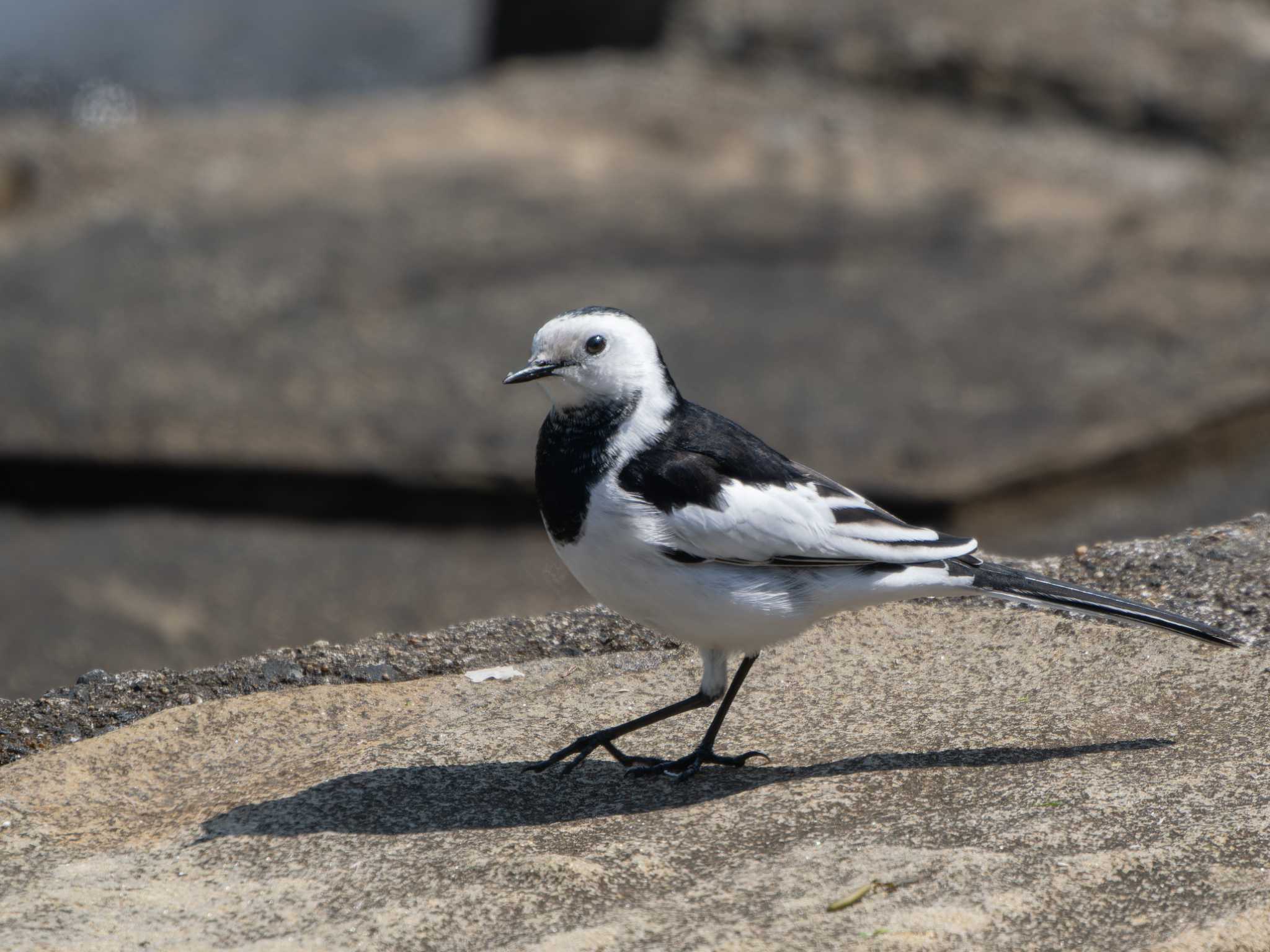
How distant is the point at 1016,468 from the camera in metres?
9.21

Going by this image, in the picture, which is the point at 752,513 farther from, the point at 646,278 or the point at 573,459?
the point at 646,278

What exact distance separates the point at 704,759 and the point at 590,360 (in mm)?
1006

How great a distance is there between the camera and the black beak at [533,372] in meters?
3.86

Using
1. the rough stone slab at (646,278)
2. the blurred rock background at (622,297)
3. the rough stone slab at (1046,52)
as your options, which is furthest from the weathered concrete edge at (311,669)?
the rough stone slab at (1046,52)

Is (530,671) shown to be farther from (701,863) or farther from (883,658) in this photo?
(701,863)

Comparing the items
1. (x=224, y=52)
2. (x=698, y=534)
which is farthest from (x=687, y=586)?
(x=224, y=52)

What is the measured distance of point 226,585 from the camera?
30.0 feet

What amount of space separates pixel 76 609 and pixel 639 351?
6025 mm

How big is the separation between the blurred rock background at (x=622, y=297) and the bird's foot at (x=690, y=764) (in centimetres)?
330

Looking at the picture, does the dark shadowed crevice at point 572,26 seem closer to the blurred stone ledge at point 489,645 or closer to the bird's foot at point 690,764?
the blurred stone ledge at point 489,645

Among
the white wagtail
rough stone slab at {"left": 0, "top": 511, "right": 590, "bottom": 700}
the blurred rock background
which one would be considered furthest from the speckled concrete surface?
rough stone slab at {"left": 0, "top": 511, "right": 590, "bottom": 700}

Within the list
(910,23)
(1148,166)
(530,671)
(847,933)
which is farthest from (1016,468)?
(847,933)

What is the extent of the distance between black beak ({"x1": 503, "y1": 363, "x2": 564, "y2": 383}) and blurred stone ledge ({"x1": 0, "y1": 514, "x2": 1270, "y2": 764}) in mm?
1122

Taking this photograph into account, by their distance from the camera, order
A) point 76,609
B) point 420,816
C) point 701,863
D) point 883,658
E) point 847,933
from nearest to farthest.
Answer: point 847,933
point 701,863
point 420,816
point 883,658
point 76,609
